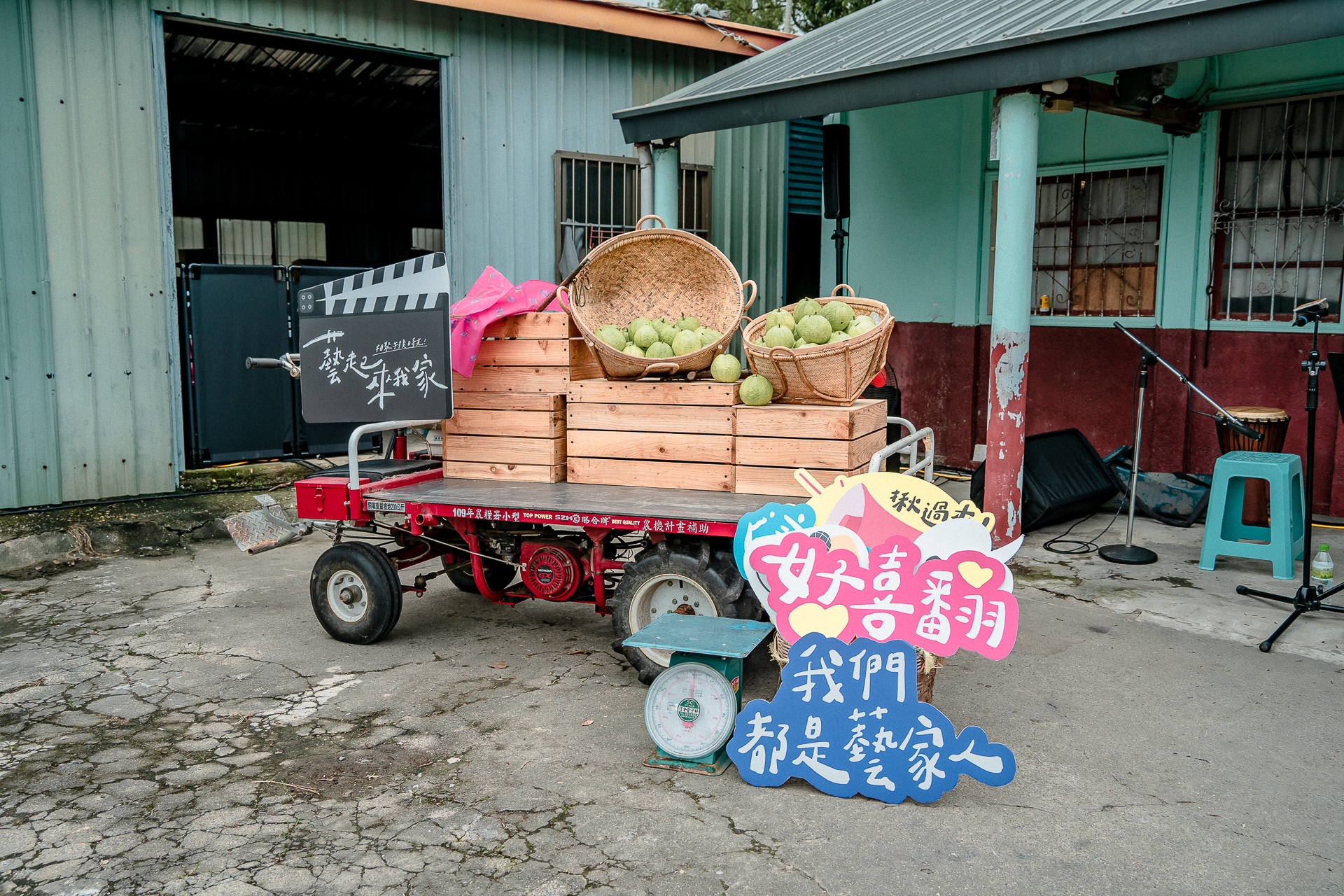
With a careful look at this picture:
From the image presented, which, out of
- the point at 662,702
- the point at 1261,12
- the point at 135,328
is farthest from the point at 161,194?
the point at 1261,12

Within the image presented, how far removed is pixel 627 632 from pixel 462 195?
604 cm

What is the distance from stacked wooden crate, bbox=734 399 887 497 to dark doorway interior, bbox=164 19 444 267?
33.1 feet

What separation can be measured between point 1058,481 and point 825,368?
12.5 ft

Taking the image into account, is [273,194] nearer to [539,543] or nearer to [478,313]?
[478,313]

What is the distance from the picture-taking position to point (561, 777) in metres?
4.11

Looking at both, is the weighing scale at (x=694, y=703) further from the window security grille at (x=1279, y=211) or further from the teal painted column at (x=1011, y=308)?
the window security grille at (x=1279, y=211)

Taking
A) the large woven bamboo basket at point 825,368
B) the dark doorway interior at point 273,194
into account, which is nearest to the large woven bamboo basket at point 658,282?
the large woven bamboo basket at point 825,368

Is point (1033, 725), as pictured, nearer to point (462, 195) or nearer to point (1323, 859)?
point (1323, 859)

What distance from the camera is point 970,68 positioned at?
6.92m

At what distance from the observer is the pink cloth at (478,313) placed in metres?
5.65

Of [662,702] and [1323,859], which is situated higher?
[662,702]

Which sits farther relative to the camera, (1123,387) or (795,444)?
(1123,387)

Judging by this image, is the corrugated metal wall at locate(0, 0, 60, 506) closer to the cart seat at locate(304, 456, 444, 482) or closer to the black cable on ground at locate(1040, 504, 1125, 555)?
the cart seat at locate(304, 456, 444, 482)

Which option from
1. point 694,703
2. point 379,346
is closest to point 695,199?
point 379,346
